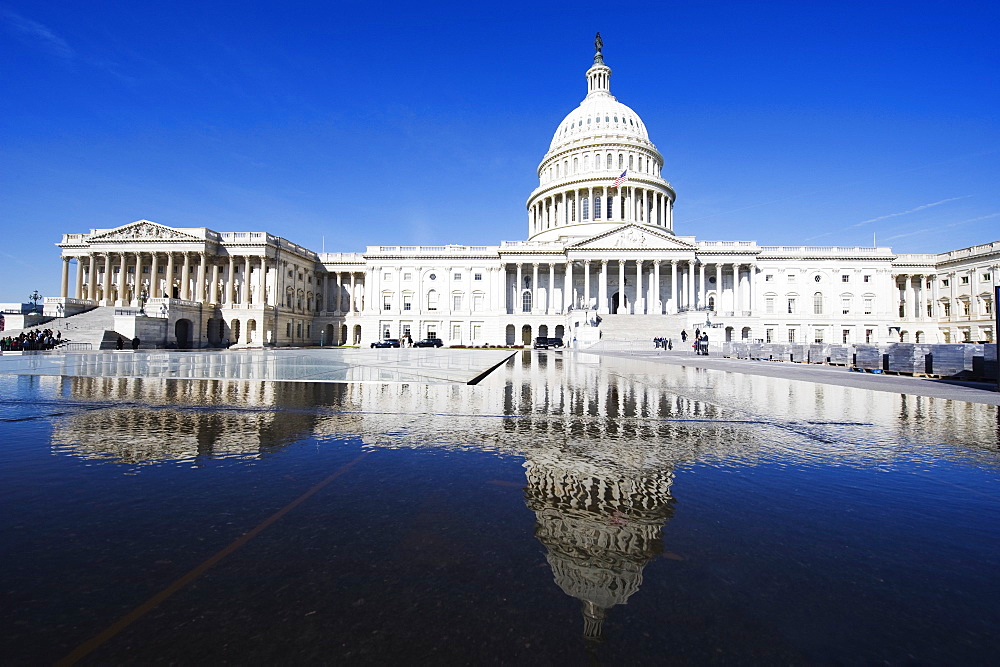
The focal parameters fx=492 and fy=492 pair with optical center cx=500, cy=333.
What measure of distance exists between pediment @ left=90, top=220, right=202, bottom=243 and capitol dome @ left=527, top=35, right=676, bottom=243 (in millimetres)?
50330

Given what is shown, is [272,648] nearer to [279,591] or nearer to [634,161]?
[279,591]

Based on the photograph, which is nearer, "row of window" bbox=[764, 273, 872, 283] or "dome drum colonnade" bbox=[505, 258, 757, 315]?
"dome drum colonnade" bbox=[505, 258, 757, 315]

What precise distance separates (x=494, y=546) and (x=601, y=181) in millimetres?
74982

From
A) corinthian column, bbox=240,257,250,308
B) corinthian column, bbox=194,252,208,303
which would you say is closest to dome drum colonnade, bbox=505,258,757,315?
corinthian column, bbox=240,257,250,308

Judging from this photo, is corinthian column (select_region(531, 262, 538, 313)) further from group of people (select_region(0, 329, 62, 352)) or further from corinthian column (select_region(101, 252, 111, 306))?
corinthian column (select_region(101, 252, 111, 306))

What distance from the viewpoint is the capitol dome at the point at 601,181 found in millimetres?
72562

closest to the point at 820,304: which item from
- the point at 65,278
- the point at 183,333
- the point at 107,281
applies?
the point at 183,333

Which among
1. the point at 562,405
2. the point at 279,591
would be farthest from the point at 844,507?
the point at 562,405

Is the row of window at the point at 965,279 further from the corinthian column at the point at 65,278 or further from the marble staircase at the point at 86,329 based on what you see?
the corinthian column at the point at 65,278

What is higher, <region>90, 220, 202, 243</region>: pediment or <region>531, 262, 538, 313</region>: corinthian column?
<region>90, 220, 202, 243</region>: pediment

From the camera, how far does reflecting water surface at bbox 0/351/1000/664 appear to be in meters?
1.67

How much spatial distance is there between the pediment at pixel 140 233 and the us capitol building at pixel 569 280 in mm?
182

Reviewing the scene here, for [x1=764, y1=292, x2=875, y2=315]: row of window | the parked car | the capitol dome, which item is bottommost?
the parked car

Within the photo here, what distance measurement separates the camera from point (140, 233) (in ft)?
202
